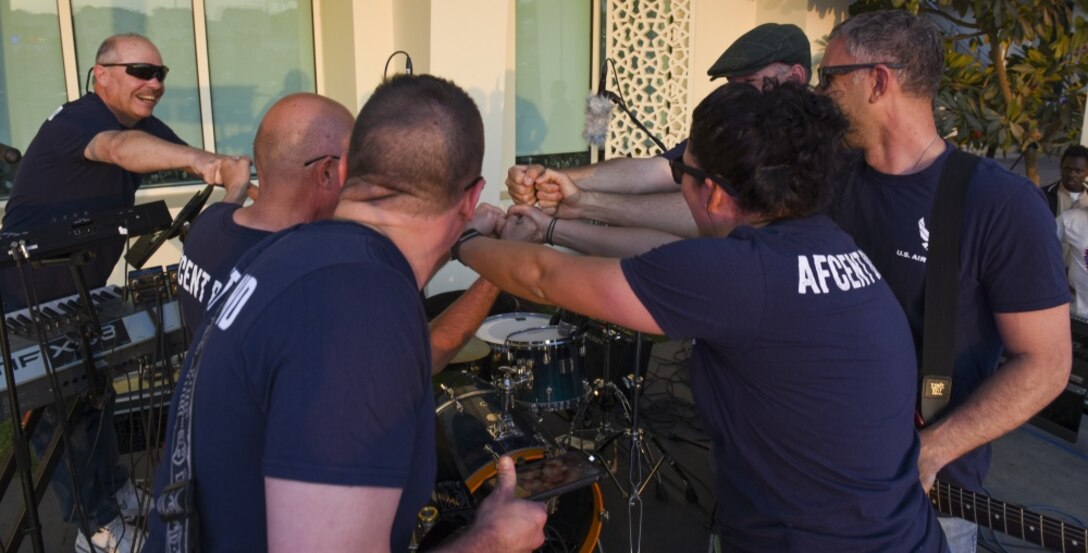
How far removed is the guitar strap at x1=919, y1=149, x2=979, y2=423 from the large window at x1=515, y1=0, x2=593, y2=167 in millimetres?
6288

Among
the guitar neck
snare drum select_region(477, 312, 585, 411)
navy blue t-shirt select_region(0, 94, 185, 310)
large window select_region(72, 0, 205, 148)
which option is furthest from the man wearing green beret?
large window select_region(72, 0, 205, 148)

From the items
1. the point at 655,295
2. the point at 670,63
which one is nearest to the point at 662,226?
the point at 655,295

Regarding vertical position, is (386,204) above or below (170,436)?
above

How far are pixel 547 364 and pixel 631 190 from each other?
1461 millimetres

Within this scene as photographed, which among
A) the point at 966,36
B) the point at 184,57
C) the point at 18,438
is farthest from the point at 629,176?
the point at 966,36

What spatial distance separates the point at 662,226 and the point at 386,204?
1.56 meters

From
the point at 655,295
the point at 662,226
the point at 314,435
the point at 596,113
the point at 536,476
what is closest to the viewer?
the point at 314,435

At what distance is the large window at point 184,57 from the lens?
18.5 feet

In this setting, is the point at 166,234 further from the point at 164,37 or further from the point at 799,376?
the point at 164,37

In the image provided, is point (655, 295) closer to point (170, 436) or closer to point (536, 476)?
point (170, 436)

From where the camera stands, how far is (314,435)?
1.04m

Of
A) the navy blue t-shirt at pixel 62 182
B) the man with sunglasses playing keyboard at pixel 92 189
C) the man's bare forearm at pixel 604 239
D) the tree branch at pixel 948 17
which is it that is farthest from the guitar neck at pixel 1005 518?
the tree branch at pixel 948 17

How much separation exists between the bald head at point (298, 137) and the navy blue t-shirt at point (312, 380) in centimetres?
130

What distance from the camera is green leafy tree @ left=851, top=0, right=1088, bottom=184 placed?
7484 mm
